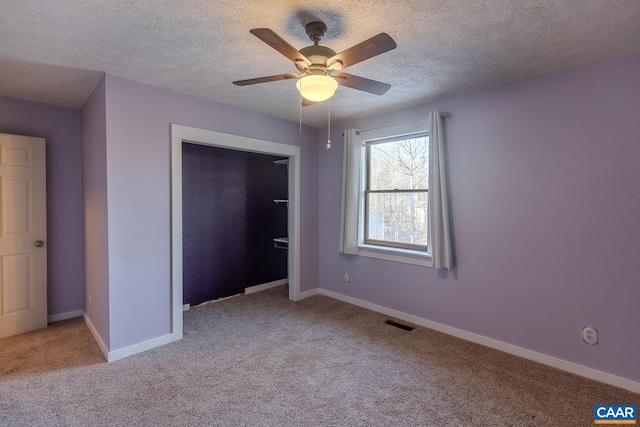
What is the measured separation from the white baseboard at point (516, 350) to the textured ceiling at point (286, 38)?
2.30 meters

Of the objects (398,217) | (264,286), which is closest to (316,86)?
(398,217)

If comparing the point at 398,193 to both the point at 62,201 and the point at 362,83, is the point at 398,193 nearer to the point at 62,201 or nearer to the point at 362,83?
the point at 362,83

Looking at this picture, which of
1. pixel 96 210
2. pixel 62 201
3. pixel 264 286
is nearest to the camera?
→ pixel 96 210

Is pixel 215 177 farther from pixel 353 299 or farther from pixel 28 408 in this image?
pixel 28 408

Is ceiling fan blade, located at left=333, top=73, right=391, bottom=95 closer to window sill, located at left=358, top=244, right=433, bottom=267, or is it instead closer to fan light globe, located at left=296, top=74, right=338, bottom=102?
fan light globe, located at left=296, top=74, right=338, bottom=102

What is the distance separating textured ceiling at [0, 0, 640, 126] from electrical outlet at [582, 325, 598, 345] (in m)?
1.99

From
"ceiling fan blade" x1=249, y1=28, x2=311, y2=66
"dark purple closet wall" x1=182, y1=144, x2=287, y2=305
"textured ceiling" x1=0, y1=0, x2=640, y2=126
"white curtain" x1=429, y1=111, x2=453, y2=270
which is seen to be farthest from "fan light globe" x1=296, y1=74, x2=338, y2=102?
"dark purple closet wall" x1=182, y1=144, x2=287, y2=305

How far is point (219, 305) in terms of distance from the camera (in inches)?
160

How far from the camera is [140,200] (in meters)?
2.84

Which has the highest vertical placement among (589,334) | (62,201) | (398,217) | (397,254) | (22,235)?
(62,201)

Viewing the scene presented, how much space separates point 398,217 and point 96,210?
10.2 feet

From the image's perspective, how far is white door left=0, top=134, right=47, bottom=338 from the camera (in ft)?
10.3

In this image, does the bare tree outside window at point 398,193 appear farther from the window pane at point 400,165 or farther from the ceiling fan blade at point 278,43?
the ceiling fan blade at point 278,43

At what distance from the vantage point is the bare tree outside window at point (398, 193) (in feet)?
11.6
